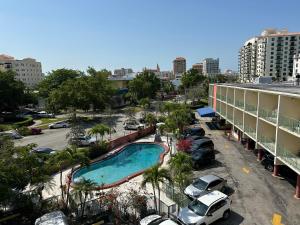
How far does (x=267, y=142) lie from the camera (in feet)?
72.0

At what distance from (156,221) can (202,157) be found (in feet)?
37.3

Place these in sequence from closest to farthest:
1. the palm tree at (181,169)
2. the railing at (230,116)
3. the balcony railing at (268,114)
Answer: the palm tree at (181,169) → the balcony railing at (268,114) → the railing at (230,116)

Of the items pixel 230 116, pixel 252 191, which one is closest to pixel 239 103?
pixel 230 116

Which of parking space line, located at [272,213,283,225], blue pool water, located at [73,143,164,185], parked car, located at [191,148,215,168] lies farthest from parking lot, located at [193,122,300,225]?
blue pool water, located at [73,143,164,185]

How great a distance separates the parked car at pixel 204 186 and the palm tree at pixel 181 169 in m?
0.77

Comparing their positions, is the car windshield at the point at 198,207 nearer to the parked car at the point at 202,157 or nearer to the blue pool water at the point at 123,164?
the parked car at the point at 202,157

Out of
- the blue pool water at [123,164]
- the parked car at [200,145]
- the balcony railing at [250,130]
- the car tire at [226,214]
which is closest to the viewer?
the car tire at [226,214]

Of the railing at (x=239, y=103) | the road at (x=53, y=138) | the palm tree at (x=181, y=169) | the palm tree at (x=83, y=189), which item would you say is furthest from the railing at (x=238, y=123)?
the palm tree at (x=83, y=189)

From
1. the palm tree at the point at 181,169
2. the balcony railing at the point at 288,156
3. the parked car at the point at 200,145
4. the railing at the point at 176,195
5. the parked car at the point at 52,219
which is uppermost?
the balcony railing at the point at 288,156

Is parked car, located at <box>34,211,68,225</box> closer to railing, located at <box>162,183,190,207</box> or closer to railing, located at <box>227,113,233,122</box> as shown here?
Answer: railing, located at <box>162,183,190,207</box>

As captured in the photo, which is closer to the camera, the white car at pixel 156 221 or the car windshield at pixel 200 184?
the white car at pixel 156 221

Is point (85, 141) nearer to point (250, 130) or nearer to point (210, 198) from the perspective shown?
point (250, 130)

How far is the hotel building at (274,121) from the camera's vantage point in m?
17.8

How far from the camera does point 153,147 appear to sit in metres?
→ 32.8
